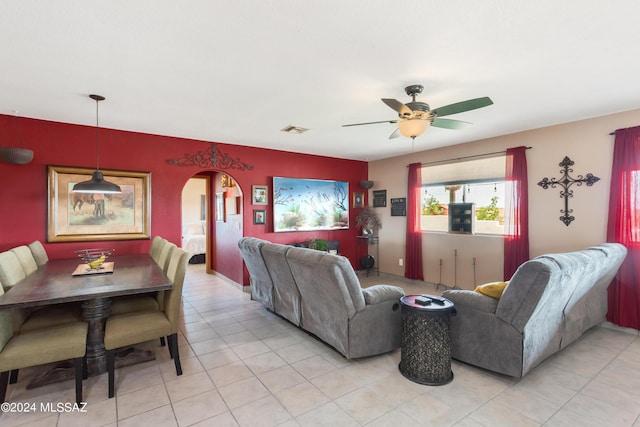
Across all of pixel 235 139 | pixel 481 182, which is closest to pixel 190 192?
pixel 235 139

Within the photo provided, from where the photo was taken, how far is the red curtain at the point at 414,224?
19.1 ft

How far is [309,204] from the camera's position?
6.07m

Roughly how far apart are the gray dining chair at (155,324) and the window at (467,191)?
4446mm

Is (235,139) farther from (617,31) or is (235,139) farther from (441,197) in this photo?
(617,31)

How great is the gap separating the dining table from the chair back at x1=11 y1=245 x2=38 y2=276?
2.5 inches

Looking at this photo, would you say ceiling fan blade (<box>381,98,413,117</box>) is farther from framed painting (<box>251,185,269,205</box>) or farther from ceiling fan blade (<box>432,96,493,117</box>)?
framed painting (<box>251,185,269,205</box>)

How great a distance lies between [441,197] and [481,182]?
75 centimetres

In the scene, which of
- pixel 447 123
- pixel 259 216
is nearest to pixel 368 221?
pixel 259 216

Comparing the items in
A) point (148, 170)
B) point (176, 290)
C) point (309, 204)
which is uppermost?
point (148, 170)

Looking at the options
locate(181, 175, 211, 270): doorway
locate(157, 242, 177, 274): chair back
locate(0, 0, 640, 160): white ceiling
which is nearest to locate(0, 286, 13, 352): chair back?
locate(157, 242, 177, 274): chair back

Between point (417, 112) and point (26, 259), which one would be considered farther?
point (26, 259)

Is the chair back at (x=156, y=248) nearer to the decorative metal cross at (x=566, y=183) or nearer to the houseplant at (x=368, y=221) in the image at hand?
the houseplant at (x=368, y=221)

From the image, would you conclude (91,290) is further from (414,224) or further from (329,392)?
(414,224)

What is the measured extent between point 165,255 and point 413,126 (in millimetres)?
2835
